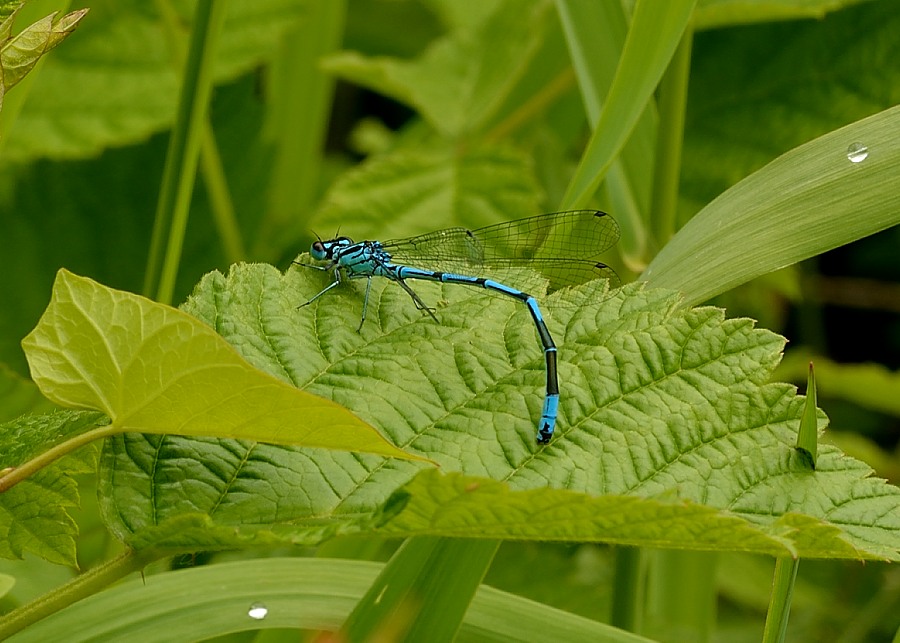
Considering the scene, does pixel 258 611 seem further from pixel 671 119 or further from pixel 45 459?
pixel 671 119

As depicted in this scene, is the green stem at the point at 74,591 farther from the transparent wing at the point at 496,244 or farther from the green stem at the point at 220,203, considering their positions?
the green stem at the point at 220,203

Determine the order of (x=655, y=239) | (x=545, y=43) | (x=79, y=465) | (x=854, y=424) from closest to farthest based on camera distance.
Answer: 1. (x=79, y=465)
2. (x=655, y=239)
3. (x=545, y=43)
4. (x=854, y=424)

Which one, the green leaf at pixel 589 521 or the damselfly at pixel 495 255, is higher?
the damselfly at pixel 495 255

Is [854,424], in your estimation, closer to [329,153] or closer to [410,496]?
[329,153]

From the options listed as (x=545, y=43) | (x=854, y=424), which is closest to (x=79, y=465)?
(x=545, y=43)

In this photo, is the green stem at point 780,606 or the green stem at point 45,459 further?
the green stem at point 780,606

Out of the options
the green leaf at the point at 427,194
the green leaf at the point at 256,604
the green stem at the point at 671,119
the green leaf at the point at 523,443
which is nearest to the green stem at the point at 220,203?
the green leaf at the point at 427,194
